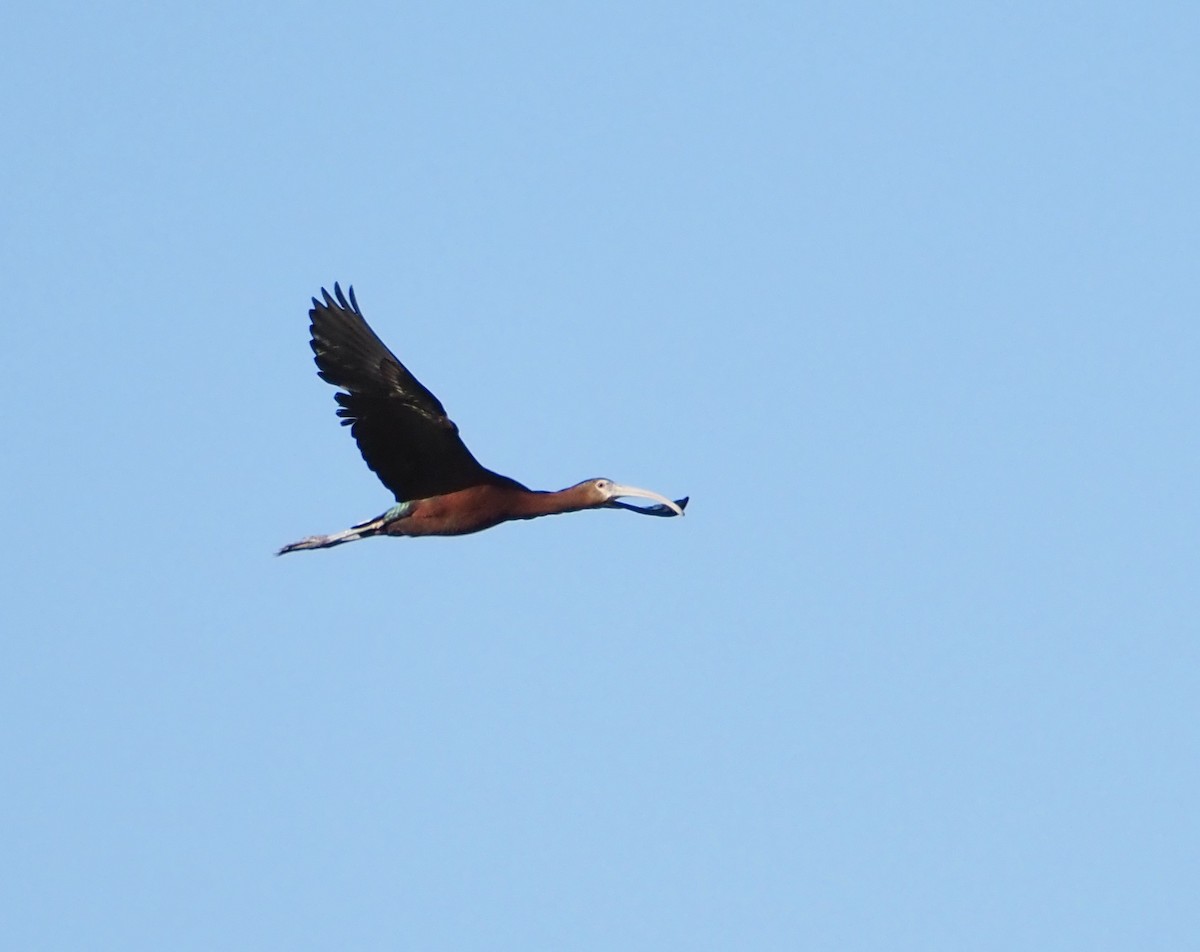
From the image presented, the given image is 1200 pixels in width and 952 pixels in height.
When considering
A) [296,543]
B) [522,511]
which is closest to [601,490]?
[522,511]

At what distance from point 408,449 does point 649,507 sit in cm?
298

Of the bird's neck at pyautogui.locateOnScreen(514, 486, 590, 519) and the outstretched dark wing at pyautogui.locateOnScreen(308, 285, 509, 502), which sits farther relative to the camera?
the bird's neck at pyautogui.locateOnScreen(514, 486, 590, 519)

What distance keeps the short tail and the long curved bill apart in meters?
2.48

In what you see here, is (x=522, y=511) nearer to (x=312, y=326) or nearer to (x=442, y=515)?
(x=442, y=515)

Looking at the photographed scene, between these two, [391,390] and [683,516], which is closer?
[391,390]

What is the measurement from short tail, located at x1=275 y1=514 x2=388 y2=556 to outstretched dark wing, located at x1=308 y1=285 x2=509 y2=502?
0.75 meters

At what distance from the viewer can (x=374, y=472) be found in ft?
92.9

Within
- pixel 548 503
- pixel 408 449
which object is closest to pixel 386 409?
pixel 408 449

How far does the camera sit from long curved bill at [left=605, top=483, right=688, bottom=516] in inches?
1133

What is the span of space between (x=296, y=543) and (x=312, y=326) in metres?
2.89

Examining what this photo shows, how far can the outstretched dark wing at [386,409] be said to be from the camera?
27500 mm

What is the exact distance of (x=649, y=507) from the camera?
29406mm

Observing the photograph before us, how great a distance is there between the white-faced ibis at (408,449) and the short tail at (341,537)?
37mm

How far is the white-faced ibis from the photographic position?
27547mm
